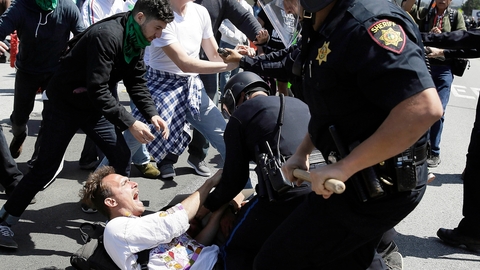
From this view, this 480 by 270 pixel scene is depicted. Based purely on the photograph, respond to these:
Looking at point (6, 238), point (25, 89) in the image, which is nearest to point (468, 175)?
point (6, 238)

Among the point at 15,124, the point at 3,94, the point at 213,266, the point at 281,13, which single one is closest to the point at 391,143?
the point at 213,266

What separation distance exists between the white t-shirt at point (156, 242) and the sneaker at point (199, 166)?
227 centimetres

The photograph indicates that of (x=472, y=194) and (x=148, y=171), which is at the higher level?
(x=472, y=194)

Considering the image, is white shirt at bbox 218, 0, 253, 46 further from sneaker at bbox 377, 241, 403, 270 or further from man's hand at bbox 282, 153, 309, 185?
man's hand at bbox 282, 153, 309, 185

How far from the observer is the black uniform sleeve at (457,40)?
3.78m

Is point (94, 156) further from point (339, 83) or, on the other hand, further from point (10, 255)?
point (339, 83)

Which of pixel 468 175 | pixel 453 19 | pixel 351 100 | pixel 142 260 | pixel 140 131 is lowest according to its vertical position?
pixel 453 19

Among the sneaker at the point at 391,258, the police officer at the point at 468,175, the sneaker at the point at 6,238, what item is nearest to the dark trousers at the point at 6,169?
the sneaker at the point at 6,238

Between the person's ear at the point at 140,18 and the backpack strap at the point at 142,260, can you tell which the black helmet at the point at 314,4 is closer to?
the backpack strap at the point at 142,260

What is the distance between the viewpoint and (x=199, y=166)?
539 cm

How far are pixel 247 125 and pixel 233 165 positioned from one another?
23cm

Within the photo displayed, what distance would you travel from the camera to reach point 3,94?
817 cm

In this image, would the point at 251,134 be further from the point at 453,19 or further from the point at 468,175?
the point at 453,19

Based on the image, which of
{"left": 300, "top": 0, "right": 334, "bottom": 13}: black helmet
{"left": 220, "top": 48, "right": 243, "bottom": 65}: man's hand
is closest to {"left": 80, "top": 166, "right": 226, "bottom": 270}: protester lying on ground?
{"left": 220, "top": 48, "right": 243, "bottom": 65}: man's hand
